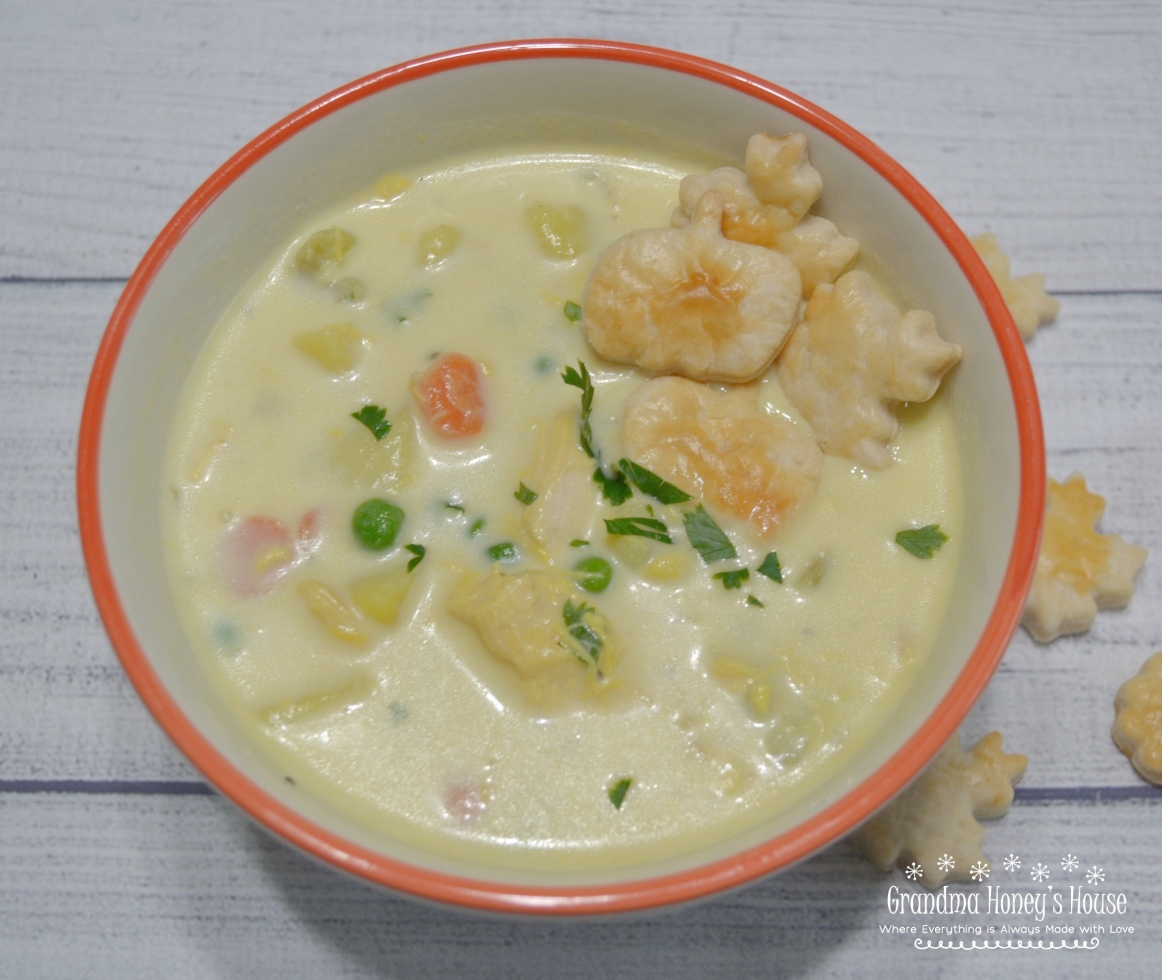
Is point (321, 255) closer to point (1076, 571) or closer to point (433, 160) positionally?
point (433, 160)

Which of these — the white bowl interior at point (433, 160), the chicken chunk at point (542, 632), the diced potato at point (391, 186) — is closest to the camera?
the white bowl interior at point (433, 160)

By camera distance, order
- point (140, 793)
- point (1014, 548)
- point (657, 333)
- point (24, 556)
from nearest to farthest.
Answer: point (1014, 548) < point (657, 333) < point (140, 793) < point (24, 556)

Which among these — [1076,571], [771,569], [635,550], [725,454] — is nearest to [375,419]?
[635,550]

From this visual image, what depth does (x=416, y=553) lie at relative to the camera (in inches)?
71.8

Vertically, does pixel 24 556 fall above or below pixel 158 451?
below

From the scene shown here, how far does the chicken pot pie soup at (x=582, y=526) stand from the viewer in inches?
67.2

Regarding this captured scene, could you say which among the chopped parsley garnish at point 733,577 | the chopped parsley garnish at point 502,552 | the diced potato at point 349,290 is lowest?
the chopped parsley garnish at point 733,577

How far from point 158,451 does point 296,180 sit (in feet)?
1.94

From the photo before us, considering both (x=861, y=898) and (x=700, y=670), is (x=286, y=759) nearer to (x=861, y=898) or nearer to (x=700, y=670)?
(x=700, y=670)

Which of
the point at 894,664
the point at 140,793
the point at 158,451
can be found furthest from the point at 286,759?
the point at 894,664

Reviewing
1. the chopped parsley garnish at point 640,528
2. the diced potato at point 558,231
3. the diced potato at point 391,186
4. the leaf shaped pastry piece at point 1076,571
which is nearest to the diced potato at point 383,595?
the chopped parsley garnish at point 640,528

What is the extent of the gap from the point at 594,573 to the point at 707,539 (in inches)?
8.1

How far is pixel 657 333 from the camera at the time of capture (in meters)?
1.88

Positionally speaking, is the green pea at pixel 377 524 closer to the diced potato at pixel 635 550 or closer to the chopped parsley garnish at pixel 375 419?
the chopped parsley garnish at pixel 375 419
